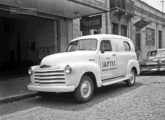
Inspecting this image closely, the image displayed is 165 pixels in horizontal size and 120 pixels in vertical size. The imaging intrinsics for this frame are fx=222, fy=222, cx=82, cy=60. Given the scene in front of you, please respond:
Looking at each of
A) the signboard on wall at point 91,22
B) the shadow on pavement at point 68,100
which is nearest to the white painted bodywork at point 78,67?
the shadow on pavement at point 68,100

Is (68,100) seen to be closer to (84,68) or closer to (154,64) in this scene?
(84,68)

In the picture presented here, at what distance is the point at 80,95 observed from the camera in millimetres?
6492

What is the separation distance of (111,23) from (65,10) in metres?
8.01

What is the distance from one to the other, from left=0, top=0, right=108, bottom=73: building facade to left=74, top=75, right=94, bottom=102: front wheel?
4.86m

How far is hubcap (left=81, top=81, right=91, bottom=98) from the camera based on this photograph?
6.65 meters

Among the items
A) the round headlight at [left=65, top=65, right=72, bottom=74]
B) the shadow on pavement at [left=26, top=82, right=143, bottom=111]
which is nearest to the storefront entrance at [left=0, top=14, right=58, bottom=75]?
the shadow on pavement at [left=26, top=82, right=143, bottom=111]

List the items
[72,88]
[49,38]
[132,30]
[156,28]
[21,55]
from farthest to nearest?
[156,28]
[132,30]
[21,55]
[49,38]
[72,88]

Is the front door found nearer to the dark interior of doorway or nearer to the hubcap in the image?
the hubcap

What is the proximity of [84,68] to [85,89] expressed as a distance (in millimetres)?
652

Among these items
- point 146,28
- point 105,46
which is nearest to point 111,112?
point 105,46

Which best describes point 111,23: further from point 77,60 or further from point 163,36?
point 163,36

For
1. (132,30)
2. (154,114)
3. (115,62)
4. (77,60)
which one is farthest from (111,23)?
(154,114)

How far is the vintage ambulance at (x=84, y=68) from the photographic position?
636 centimetres

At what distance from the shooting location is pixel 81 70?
652 cm
